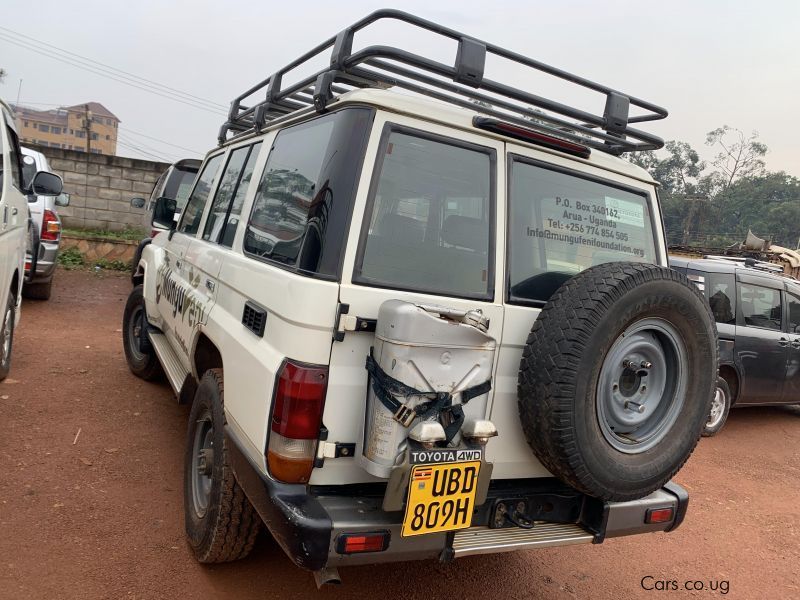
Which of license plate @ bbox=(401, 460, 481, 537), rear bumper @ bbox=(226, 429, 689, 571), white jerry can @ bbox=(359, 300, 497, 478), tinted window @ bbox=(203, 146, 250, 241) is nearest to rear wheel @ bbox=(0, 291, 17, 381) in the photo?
tinted window @ bbox=(203, 146, 250, 241)

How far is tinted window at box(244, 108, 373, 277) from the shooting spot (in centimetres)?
202

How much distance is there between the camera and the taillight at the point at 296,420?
1907 millimetres

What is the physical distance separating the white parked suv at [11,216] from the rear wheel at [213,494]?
2264 mm

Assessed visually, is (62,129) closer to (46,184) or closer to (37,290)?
(37,290)

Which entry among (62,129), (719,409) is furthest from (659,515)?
(62,129)

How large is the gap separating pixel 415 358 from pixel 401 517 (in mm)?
540

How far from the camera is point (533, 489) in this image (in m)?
2.37

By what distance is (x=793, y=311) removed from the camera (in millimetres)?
6324

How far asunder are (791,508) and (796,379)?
248 cm

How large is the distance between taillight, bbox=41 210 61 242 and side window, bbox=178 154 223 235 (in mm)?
4141

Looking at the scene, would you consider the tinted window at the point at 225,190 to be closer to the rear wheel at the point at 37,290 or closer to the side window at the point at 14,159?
the side window at the point at 14,159

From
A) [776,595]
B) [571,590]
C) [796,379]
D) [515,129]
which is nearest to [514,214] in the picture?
[515,129]

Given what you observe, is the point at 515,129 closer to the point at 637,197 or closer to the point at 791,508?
the point at 637,197

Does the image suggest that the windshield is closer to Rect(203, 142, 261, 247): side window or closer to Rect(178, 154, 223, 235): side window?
Rect(178, 154, 223, 235): side window
